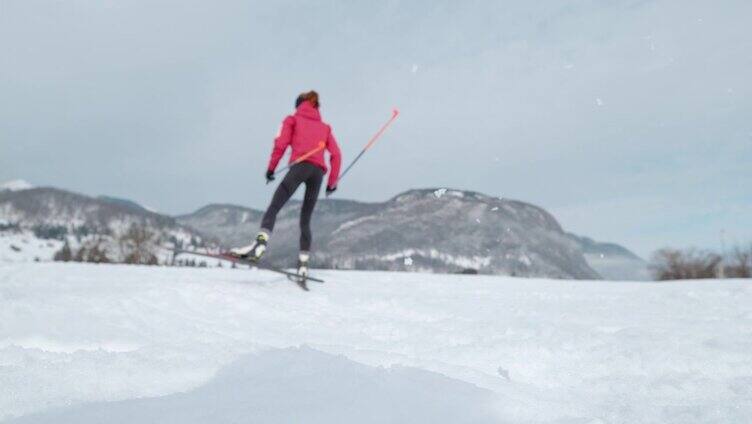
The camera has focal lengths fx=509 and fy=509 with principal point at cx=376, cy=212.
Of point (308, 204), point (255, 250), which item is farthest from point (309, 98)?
point (255, 250)

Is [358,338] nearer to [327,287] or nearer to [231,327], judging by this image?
[231,327]

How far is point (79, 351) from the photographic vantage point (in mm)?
2369

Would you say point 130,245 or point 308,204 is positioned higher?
point 308,204

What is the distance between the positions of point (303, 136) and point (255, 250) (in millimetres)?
1580

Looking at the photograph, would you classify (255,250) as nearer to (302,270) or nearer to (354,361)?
(302,270)

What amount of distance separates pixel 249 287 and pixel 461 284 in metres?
3.72

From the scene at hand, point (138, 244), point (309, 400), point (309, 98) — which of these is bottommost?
point (309, 400)

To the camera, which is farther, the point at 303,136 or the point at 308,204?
the point at 308,204

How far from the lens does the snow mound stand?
1561 millimetres

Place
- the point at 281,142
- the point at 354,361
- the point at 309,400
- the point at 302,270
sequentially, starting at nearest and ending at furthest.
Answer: the point at 309,400, the point at 354,361, the point at 281,142, the point at 302,270

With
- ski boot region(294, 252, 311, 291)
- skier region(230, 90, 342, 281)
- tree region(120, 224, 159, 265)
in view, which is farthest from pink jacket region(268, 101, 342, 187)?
tree region(120, 224, 159, 265)

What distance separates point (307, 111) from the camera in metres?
6.74

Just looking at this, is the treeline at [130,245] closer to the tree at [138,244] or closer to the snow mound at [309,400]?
the tree at [138,244]

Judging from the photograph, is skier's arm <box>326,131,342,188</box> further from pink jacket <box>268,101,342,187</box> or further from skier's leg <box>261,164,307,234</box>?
skier's leg <box>261,164,307,234</box>
